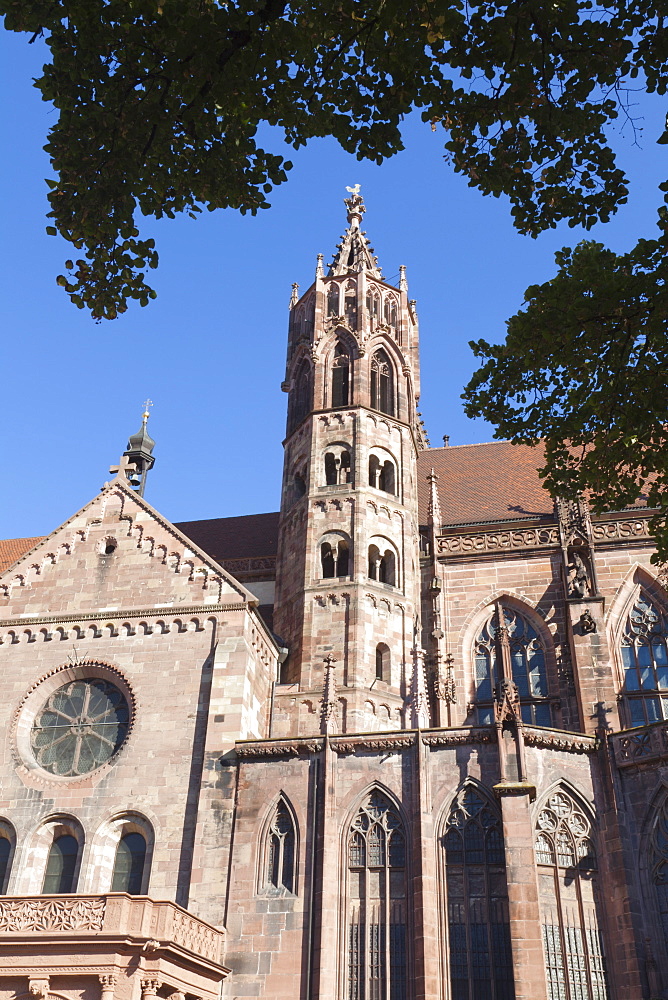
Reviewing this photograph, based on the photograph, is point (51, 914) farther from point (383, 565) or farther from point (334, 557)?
point (383, 565)

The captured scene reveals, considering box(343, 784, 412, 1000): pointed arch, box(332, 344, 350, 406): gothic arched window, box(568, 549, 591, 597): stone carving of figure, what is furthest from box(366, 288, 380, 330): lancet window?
box(343, 784, 412, 1000): pointed arch

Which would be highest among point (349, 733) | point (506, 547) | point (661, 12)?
point (506, 547)

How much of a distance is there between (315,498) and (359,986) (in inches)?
494

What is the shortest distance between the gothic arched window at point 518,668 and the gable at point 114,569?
257 inches

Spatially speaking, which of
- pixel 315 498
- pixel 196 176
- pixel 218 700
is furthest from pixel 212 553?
pixel 196 176

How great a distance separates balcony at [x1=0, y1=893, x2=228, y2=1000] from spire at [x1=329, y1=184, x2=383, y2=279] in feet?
67.5

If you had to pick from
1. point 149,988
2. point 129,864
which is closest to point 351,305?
point 129,864

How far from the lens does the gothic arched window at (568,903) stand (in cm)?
1719

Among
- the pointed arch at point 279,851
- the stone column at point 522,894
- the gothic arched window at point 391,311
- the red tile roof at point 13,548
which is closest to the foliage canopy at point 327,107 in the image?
the stone column at point 522,894

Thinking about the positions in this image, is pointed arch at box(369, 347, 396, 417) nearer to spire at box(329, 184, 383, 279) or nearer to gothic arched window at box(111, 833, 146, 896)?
spire at box(329, 184, 383, 279)

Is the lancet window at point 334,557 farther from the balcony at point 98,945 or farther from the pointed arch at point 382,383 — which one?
the balcony at point 98,945

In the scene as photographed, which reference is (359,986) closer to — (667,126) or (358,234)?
(667,126)

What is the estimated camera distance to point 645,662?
948 inches

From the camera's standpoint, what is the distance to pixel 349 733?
20.2 m
